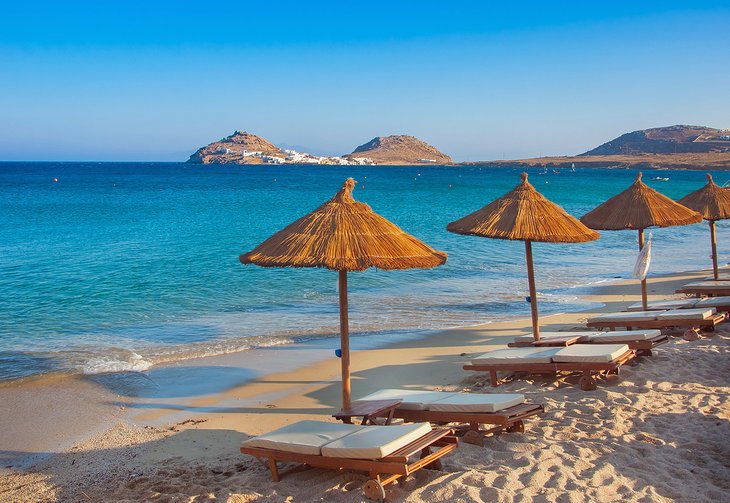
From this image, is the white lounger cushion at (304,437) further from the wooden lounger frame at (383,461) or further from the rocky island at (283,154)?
the rocky island at (283,154)

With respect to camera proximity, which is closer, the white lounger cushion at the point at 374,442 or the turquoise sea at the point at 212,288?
the white lounger cushion at the point at 374,442

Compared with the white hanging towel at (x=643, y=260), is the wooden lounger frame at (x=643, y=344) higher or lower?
lower

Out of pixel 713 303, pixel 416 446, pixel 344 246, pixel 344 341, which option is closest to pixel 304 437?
pixel 416 446

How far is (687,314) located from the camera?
9.65 metres

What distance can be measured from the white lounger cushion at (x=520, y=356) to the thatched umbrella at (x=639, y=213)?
10.9 ft

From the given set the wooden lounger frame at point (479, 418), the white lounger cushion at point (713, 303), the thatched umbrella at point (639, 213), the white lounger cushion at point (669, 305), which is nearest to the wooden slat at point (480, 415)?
the wooden lounger frame at point (479, 418)

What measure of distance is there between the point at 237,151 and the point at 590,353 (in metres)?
161

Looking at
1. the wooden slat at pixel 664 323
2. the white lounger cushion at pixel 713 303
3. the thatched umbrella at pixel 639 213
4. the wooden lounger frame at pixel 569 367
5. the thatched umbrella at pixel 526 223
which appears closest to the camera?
the wooden lounger frame at pixel 569 367

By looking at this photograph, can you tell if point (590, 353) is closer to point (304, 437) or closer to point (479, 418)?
point (479, 418)

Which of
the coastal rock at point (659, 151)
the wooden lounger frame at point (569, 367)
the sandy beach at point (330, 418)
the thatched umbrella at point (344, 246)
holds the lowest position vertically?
the sandy beach at point (330, 418)

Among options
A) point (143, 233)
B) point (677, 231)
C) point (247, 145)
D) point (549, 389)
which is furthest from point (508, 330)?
point (247, 145)

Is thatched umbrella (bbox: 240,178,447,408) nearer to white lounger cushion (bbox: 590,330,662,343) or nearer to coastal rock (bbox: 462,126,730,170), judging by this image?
white lounger cushion (bbox: 590,330,662,343)

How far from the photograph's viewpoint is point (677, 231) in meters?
31.3

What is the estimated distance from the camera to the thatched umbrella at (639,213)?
1045cm
